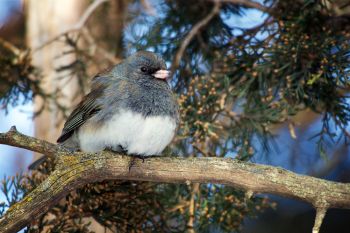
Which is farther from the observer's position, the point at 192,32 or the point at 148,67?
the point at 192,32

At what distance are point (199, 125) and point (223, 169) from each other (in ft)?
1.68

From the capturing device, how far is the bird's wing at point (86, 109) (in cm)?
252

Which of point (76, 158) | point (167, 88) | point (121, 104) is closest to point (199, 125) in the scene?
point (167, 88)

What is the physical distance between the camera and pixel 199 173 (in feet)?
6.70

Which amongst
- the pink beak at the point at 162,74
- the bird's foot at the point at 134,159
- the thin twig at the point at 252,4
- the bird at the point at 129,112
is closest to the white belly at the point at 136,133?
the bird at the point at 129,112

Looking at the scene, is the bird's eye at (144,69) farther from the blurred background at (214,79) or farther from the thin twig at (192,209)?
the thin twig at (192,209)

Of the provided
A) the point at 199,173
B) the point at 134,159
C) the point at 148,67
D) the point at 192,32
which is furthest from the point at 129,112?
the point at 192,32

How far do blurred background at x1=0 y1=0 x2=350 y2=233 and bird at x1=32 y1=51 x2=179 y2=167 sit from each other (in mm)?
183

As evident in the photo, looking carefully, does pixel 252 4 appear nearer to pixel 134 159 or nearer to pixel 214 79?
pixel 214 79

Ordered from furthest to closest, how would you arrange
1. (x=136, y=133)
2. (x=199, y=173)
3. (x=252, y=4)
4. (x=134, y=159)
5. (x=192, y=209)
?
(x=252, y=4)
(x=192, y=209)
(x=136, y=133)
(x=134, y=159)
(x=199, y=173)

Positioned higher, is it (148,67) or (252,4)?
(252,4)

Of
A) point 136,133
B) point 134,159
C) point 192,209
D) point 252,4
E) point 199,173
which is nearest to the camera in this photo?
point 199,173

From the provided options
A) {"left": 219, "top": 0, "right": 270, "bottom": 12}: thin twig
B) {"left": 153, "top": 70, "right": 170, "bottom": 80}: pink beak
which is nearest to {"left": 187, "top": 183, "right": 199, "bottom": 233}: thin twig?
{"left": 153, "top": 70, "right": 170, "bottom": 80}: pink beak

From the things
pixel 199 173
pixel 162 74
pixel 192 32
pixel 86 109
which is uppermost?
pixel 192 32
